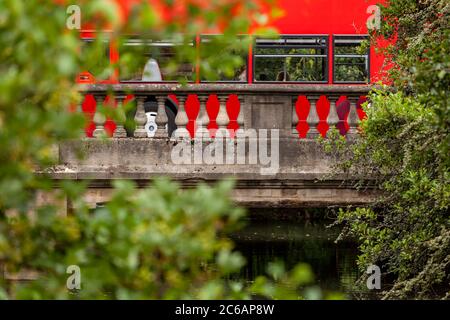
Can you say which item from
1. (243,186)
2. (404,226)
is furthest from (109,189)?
(404,226)

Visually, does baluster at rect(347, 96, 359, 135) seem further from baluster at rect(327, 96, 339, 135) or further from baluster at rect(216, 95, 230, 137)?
baluster at rect(216, 95, 230, 137)

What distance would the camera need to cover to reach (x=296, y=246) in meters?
13.2

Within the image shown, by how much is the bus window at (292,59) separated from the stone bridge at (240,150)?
2.88m

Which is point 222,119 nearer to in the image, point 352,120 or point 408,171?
point 352,120

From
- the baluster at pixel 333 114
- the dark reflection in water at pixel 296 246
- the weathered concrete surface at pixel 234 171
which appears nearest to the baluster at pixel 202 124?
the weathered concrete surface at pixel 234 171

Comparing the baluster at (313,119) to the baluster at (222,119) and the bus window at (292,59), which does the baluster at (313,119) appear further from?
the bus window at (292,59)

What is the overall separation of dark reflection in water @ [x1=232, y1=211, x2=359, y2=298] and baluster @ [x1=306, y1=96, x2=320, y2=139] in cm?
131

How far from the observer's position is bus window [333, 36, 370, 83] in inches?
599

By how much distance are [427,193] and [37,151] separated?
19.2 feet

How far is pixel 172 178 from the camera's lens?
12.0 meters

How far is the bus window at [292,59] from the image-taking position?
49.3 ft

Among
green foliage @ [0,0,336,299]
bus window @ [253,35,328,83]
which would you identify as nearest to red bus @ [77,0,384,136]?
bus window @ [253,35,328,83]
